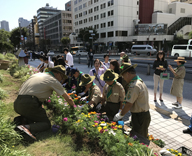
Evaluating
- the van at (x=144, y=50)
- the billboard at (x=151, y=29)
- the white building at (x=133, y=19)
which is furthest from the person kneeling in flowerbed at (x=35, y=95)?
the billboard at (x=151, y=29)

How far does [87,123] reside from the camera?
10.3 ft

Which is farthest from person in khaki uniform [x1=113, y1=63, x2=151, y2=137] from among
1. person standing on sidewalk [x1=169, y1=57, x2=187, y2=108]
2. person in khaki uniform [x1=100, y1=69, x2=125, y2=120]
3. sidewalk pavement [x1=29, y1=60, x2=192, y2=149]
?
person standing on sidewalk [x1=169, y1=57, x2=187, y2=108]

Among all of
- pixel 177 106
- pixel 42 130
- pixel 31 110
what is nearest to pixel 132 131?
pixel 42 130

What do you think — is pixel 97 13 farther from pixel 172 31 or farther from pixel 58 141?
pixel 58 141

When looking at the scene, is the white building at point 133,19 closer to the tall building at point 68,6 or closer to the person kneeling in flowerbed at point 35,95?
the tall building at point 68,6

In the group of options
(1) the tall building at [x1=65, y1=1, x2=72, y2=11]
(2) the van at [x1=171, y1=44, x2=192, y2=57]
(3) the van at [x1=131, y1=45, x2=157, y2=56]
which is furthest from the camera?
(1) the tall building at [x1=65, y1=1, x2=72, y2=11]

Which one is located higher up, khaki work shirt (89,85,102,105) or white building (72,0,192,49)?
white building (72,0,192,49)

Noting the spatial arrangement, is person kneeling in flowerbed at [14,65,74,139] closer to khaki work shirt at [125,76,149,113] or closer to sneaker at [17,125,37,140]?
sneaker at [17,125,37,140]

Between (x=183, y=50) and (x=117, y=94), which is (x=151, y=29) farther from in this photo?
(x=117, y=94)

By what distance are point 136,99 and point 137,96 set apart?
13 cm

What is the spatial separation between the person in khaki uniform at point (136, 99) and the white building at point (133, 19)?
52.3 metres

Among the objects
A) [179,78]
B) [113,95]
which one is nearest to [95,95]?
[113,95]

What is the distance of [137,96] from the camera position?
293cm

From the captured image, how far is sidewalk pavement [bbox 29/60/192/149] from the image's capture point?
3904 mm
